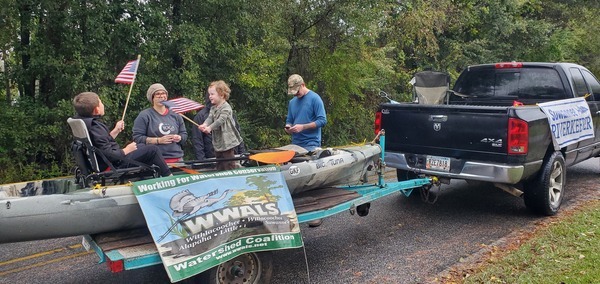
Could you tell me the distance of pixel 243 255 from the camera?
4082 millimetres

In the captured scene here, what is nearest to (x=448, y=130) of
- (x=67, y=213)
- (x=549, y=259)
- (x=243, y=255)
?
(x=549, y=259)

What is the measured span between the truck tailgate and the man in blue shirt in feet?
3.91

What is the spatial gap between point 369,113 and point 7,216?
480 inches

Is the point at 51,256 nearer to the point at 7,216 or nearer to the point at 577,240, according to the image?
the point at 7,216

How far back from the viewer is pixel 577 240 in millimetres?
5184

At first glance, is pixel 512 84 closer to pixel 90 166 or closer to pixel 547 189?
pixel 547 189

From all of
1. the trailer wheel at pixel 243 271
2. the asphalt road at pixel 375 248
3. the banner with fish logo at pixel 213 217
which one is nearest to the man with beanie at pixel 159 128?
the asphalt road at pixel 375 248

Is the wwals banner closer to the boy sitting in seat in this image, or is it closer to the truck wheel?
the truck wheel

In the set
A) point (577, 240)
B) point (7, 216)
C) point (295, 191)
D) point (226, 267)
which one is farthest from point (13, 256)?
point (577, 240)

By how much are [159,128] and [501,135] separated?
3886 millimetres

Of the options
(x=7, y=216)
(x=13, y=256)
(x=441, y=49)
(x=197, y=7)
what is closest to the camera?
(x=7, y=216)

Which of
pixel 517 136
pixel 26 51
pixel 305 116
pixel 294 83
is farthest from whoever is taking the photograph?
pixel 26 51

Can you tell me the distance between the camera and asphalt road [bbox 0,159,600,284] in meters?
4.61

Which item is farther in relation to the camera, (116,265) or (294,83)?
(294,83)
